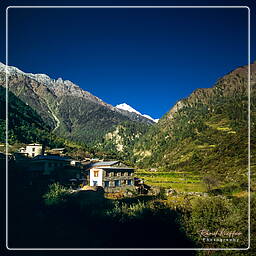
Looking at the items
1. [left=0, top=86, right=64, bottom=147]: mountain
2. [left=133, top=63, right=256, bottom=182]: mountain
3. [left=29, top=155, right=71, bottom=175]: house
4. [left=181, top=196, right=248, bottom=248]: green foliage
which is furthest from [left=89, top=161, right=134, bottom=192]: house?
[left=133, top=63, right=256, bottom=182]: mountain

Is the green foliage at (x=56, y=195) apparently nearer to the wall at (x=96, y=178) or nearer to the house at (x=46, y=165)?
the wall at (x=96, y=178)

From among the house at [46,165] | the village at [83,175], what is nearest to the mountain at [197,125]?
the house at [46,165]

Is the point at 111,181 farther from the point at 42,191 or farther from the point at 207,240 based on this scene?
the point at 207,240

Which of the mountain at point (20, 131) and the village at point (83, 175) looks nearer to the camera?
the village at point (83, 175)

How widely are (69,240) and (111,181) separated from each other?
5.12m

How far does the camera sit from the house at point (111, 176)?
12.8 metres

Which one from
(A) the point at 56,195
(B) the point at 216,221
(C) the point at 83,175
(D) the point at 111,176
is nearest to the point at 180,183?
(D) the point at 111,176

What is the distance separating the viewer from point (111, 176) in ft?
44.2

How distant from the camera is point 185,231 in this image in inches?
356

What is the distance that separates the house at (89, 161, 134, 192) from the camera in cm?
1280

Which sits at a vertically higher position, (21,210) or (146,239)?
(21,210)

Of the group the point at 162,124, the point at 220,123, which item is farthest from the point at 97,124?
the point at 220,123

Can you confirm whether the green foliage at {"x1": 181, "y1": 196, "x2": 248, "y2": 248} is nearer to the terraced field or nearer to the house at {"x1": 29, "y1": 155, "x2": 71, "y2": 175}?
the house at {"x1": 29, "y1": 155, "x2": 71, "y2": 175}

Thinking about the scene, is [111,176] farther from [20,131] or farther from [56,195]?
[20,131]
